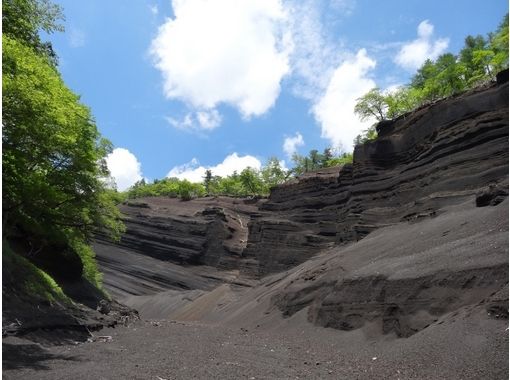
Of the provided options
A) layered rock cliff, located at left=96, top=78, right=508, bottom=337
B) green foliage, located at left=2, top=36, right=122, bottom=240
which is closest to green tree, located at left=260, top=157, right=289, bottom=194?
layered rock cliff, located at left=96, top=78, right=508, bottom=337

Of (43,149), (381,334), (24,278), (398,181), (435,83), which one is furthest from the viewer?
(435,83)

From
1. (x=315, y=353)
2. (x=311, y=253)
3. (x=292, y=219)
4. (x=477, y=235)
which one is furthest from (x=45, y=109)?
(x=292, y=219)

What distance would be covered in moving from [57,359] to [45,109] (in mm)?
6464

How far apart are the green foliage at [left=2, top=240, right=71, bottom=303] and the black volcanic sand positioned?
97.7 inches

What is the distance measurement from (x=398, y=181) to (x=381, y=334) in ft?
58.7

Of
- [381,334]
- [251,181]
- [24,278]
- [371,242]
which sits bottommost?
[381,334]

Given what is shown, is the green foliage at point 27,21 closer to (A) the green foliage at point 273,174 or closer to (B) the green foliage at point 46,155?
(B) the green foliage at point 46,155

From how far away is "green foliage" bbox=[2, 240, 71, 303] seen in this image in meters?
13.1

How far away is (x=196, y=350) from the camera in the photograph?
39.8 ft

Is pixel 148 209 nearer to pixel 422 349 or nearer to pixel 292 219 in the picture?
pixel 292 219

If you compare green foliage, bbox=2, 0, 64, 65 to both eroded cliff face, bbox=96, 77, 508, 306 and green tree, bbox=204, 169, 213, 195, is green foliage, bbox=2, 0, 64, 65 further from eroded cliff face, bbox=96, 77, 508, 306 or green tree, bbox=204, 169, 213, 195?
green tree, bbox=204, 169, 213, 195

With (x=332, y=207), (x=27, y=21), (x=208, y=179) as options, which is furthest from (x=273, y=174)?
(x=27, y=21)

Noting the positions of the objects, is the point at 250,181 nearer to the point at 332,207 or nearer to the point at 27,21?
the point at 332,207

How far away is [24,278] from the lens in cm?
1396
